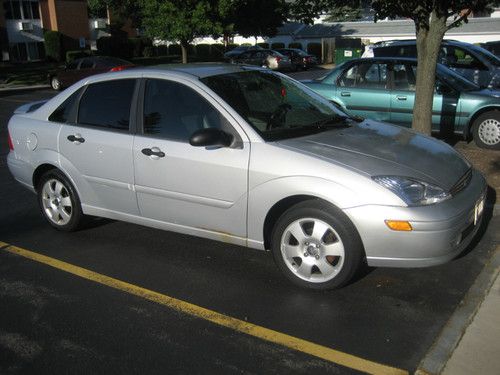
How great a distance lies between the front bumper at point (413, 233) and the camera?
363 centimetres

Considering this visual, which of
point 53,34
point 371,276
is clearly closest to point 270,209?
point 371,276

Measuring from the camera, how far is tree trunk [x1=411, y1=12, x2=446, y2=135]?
281 inches

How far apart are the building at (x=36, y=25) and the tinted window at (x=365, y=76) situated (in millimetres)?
35176

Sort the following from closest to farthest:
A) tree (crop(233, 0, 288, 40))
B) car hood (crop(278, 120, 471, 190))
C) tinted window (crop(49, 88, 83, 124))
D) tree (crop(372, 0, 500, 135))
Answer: car hood (crop(278, 120, 471, 190)) → tinted window (crop(49, 88, 83, 124)) → tree (crop(372, 0, 500, 135)) → tree (crop(233, 0, 288, 40))

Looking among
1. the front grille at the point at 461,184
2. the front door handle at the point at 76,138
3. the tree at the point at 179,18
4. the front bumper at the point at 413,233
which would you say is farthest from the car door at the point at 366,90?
the tree at the point at 179,18

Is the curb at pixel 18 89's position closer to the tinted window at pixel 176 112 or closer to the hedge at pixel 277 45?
the tinted window at pixel 176 112

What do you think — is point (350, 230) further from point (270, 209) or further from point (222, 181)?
point (222, 181)

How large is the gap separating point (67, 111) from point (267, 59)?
2662 cm

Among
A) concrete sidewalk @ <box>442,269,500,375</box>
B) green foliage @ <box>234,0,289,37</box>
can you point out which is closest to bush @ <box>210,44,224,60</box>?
green foliage @ <box>234,0,289,37</box>

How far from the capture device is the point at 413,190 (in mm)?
Answer: 3736

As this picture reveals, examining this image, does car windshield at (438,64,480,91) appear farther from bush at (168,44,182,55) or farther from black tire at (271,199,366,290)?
bush at (168,44,182,55)

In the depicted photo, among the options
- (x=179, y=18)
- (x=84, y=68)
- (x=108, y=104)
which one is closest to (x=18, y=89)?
(x=84, y=68)

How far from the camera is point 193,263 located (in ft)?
15.2

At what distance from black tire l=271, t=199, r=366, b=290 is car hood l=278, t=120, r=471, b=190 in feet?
1.22
